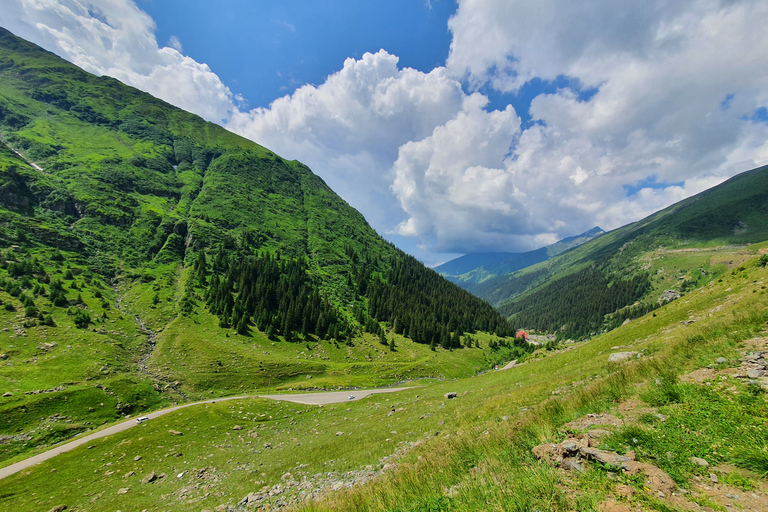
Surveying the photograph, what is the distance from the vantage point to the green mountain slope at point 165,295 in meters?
43.7

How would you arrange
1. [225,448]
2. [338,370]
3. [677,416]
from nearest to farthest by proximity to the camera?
[677,416] → [225,448] → [338,370]

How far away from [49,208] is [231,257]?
65.2 m

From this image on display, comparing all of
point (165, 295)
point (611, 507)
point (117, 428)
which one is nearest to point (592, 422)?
point (611, 507)

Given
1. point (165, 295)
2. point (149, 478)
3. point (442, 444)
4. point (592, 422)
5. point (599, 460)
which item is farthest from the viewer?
point (165, 295)

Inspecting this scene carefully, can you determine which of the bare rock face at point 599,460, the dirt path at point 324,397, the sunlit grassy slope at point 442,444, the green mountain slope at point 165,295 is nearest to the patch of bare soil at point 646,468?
the bare rock face at point 599,460

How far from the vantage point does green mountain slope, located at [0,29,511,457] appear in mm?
43719

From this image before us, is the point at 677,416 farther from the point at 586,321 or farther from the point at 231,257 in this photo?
the point at 586,321

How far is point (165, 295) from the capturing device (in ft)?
259

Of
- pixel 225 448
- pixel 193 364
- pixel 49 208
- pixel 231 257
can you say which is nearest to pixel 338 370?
pixel 193 364

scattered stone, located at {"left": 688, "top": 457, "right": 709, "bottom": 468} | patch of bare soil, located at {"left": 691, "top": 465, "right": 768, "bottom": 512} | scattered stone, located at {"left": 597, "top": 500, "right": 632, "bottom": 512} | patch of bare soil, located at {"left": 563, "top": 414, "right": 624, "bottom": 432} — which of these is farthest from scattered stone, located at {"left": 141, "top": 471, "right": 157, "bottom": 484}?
scattered stone, located at {"left": 688, "top": 457, "right": 709, "bottom": 468}

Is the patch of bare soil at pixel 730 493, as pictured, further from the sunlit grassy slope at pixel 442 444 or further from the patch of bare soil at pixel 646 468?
the sunlit grassy slope at pixel 442 444

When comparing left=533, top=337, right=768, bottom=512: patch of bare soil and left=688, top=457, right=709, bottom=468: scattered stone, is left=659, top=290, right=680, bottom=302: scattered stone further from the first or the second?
left=688, top=457, right=709, bottom=468: scattered stone

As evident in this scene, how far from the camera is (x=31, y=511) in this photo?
1556 cm

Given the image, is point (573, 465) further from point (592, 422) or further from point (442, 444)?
point (442, 444)
